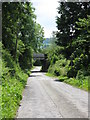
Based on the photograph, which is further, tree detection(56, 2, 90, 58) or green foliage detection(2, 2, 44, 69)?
tree detection(56, 2, 90, 58)

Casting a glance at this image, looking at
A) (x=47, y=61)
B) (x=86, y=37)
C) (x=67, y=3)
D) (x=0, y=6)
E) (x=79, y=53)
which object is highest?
(x=67, y=3)

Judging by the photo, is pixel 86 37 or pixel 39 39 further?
pixel 39 39

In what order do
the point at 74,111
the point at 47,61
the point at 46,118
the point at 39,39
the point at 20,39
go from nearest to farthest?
the point at 46,118, the point at 74,111, the point at 20,39, the point at 39,39, the point at 47,61

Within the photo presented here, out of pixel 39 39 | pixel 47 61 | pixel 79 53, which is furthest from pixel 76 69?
pixel 47 61

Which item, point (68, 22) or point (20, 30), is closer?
point (68, 22)

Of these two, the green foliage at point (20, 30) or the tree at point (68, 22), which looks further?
the tree at point (68, 22)

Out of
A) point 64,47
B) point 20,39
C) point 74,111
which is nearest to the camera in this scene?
point 74,111

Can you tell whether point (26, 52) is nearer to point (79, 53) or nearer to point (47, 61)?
point (79, 53)

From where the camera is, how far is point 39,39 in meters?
56.6

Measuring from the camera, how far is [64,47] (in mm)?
39688

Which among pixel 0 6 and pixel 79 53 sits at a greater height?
pixel 0 6

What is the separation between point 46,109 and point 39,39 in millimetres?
43932

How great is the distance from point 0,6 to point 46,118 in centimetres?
1670

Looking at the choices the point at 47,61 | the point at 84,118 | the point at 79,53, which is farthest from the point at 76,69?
the point at 47,61
